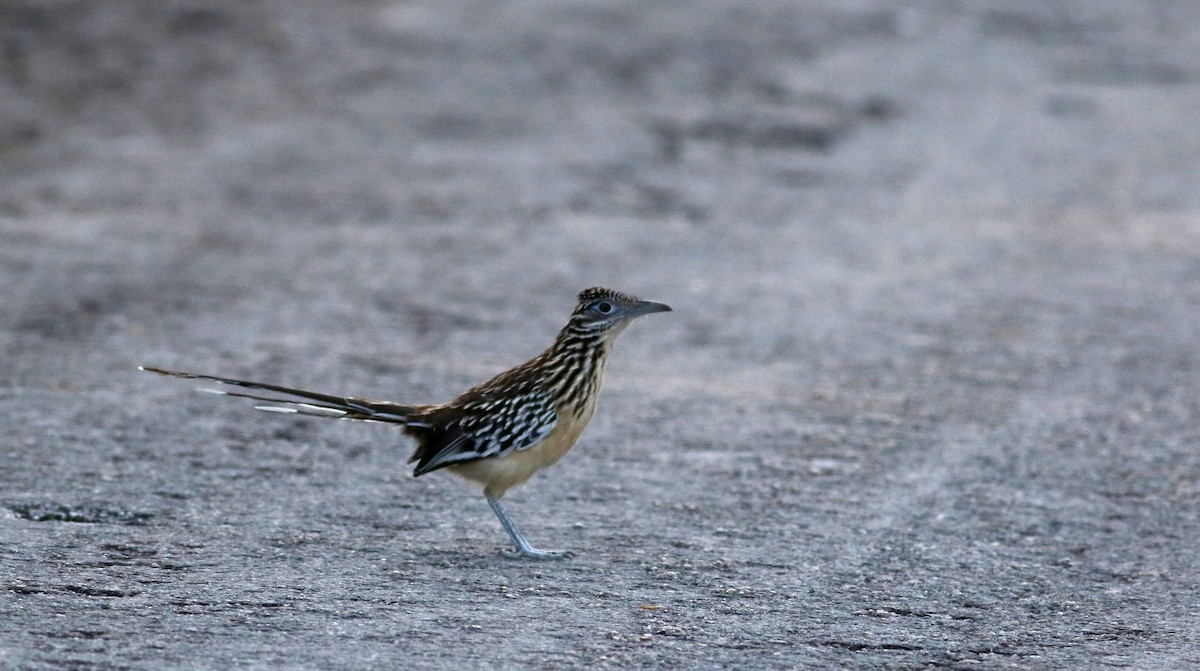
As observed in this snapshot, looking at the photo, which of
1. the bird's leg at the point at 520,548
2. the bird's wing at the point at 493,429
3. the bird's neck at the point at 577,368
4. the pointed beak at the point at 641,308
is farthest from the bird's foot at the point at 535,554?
the pointed beak at the point at 641,308

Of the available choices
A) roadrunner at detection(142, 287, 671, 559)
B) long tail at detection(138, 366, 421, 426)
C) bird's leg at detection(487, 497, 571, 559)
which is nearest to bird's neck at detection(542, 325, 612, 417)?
roadrunner at detection(142, 287, 671, 559)

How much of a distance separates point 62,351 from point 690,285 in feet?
12.9

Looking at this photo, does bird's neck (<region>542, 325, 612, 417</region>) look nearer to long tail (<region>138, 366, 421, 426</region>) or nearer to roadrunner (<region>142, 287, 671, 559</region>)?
roadrunner (<region>142, 287, 671, 559</region>)

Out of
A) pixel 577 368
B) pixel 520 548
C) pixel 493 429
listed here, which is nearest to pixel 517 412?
pixel 493 429

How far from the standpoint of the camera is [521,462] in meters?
6.57

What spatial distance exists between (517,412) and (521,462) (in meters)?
0.19

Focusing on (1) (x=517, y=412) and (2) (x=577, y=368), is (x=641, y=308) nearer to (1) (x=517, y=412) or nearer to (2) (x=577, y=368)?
(2) (x=577, y=368)

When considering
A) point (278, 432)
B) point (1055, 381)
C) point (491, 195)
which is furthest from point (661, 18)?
point (278, 432)

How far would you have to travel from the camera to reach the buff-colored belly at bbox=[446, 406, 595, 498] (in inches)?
258

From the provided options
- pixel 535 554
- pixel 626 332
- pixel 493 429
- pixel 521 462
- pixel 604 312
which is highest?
pixel 604 312

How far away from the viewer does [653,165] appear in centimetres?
1373

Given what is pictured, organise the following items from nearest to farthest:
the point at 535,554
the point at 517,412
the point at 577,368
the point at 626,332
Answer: the point at 535,554
the point at 517,412
the point at 577,368
the point at 626,332

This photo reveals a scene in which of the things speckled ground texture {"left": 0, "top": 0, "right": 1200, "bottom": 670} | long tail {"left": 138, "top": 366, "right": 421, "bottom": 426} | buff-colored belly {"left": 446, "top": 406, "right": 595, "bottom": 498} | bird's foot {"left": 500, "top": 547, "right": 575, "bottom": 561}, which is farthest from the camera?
long tail {"left": 138, "top": 366, "right": 421, "bottom": 426}

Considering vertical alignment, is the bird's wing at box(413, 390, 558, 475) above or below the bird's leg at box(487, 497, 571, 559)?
above
